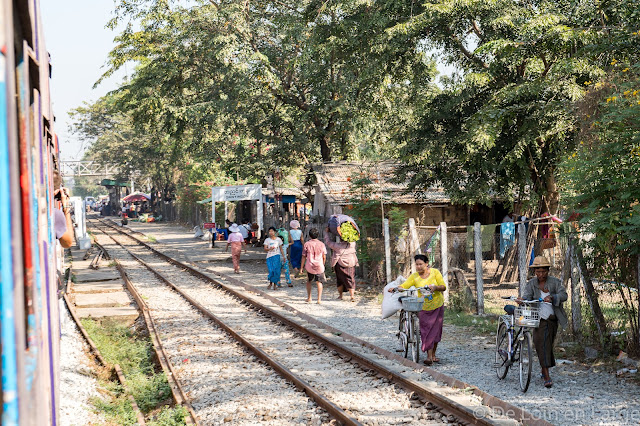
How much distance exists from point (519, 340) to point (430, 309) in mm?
1590

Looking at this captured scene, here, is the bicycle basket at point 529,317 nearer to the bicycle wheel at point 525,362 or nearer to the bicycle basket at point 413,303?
the bicycle wheel at point 525,362

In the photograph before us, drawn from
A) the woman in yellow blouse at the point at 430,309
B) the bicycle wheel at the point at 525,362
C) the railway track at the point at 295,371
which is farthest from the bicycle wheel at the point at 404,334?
the bicycle wheel at the point at 525,362

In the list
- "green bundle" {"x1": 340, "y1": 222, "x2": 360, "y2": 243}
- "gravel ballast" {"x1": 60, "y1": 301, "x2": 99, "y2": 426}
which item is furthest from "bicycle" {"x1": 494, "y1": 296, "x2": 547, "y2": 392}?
"green bundle" {"x1": 340, "y1": 222, "x2": 360, "y2": 243}

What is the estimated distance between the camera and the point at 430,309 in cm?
980

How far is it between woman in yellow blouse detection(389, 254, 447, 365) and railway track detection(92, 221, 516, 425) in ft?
2.27

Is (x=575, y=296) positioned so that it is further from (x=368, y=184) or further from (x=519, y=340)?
(x=368, y=184)

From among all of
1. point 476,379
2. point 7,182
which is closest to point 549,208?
point 476,379

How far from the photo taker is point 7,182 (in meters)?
1.80

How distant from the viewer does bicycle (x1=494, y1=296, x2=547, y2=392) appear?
8.28 m

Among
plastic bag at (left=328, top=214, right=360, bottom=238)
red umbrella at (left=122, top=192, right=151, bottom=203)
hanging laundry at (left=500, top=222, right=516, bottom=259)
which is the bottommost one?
hanging laundry at (left=500, top=222, right=516, bottom=259)

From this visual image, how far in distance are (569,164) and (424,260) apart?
2567 millimetres

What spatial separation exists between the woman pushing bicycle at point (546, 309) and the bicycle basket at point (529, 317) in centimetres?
9

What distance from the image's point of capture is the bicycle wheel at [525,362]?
26.9 ft

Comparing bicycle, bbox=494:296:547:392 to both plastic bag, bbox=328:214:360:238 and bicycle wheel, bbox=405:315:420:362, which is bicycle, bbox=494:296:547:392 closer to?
bicycle wheel, bbox=405:315:420:362
